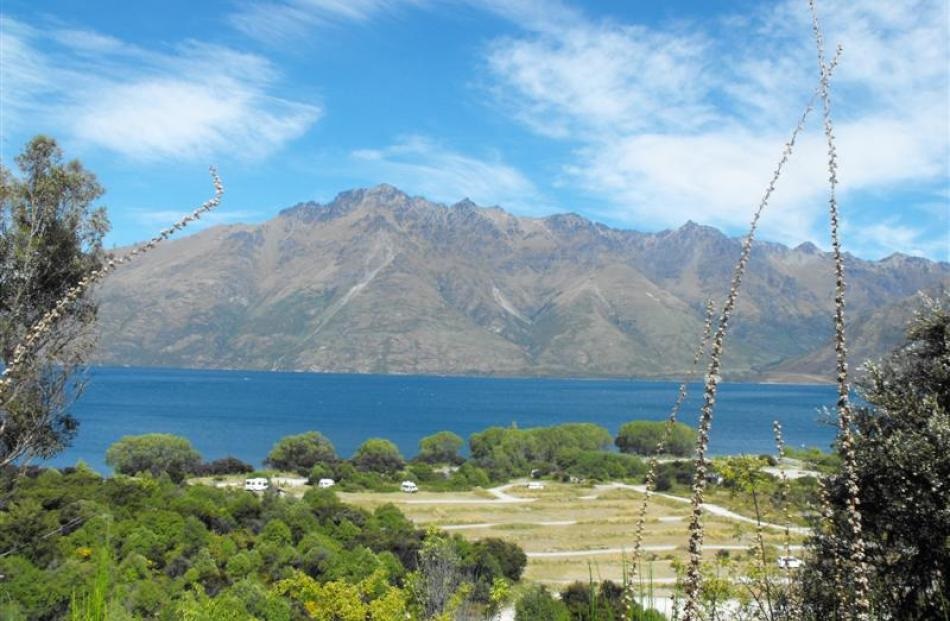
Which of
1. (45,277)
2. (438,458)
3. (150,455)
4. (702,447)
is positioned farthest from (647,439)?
(702,447)

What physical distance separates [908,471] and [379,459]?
81423 mm

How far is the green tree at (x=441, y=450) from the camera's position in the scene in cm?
10200

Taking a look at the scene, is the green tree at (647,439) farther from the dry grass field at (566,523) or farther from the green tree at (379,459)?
the green tree at (379,459)

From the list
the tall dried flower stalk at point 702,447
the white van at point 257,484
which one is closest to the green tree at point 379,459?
the white van at point 257,484

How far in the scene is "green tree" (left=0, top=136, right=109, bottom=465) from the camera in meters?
18.2

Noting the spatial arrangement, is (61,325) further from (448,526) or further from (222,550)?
(448,526)

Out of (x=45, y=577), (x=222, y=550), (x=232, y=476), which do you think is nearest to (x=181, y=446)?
(x=232, y=476)

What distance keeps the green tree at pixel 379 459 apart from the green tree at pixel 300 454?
3595 millimetres

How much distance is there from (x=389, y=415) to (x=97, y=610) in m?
186

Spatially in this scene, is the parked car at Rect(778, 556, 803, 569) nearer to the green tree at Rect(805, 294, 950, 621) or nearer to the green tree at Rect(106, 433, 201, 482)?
the green tree at Rect(805, 294, 950, 621)

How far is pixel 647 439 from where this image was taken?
111m

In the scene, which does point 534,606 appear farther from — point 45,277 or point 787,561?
point 787,561

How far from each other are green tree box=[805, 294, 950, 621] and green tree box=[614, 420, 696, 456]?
3690 inches

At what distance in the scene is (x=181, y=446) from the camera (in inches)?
3260
